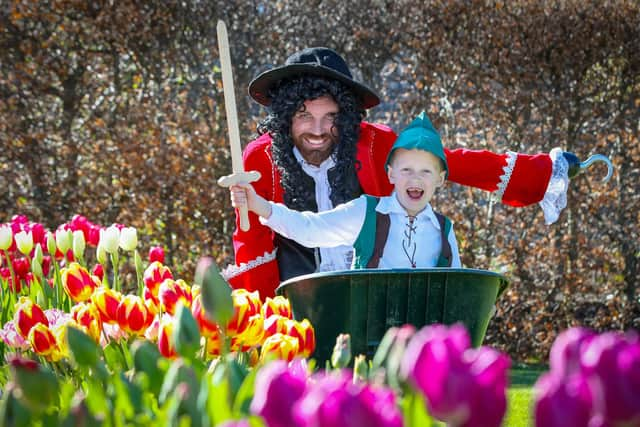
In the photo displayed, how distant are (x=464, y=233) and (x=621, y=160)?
38.9 inches

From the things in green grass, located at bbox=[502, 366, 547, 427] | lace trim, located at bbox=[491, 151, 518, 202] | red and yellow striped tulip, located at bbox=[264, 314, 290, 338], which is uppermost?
lace trim, located at bbox=[491, 151, 518, 202]

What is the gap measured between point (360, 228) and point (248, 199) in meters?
0.37

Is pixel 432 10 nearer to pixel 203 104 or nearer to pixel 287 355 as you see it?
pixel 203 104

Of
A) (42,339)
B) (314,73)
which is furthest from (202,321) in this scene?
(314,73)

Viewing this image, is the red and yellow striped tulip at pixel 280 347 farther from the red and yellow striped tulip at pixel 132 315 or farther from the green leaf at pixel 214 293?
the green leaf at pixel 214 293

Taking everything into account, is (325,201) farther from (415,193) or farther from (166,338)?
(166,338)

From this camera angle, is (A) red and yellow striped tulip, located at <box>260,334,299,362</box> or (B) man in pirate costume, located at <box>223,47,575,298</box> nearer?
(A) red and yellow striped tulip, located at <box>260,334,299,362</box>

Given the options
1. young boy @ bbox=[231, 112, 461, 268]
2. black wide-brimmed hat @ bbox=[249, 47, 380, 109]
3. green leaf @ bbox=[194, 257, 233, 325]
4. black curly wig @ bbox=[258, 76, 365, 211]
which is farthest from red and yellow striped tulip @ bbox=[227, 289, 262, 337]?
black wide-brimmed hat @ bbox=[249, 47, 380, 109]

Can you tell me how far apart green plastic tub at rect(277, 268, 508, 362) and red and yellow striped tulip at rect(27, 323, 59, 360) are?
26.0 inches

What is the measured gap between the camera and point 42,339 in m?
1.84

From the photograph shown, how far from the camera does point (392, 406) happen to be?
831 millimetres

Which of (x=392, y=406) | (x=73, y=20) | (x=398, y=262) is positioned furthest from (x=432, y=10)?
(x=392, y=406)

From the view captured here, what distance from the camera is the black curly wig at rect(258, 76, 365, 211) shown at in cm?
359

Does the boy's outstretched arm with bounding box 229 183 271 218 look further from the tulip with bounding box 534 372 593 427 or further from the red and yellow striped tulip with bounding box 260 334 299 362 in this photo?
the tulip with bounding box 534 372 593 427
